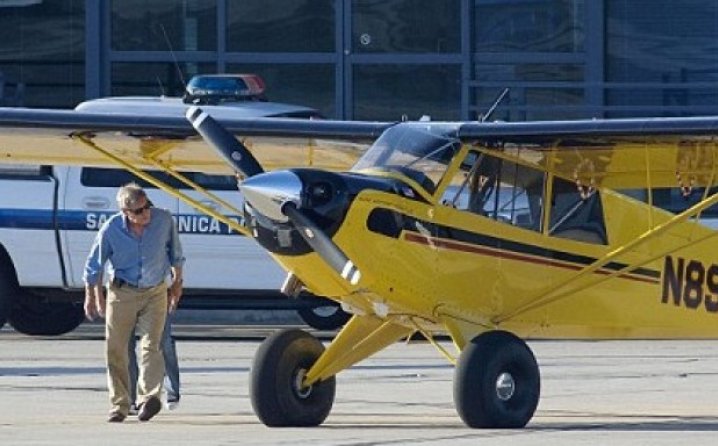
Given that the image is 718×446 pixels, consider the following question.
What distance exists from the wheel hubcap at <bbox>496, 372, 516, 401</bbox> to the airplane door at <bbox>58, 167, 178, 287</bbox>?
355 inches

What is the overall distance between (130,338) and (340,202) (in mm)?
2013

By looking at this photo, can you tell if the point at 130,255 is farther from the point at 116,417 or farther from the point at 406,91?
the point at 406,91

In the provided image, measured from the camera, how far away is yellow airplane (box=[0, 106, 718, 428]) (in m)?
13.1

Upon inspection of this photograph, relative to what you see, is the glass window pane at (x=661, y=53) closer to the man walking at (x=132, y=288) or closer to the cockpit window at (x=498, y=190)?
the cockpit window at (x=498, y=190)

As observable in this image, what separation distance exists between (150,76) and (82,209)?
278 inches

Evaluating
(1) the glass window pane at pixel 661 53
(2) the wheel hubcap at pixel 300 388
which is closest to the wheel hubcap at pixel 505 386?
(2) the wheel hubcap at pixel 300 388

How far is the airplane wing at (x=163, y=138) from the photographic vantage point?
50.7 feet

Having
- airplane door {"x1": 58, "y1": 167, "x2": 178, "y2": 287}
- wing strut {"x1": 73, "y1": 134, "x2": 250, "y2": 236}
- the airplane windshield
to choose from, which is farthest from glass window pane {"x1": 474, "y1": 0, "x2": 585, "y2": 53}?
the airplane windshield

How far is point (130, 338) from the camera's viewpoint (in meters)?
14.1

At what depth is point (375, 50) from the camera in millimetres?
28656

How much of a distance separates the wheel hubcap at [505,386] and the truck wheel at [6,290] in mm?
9480

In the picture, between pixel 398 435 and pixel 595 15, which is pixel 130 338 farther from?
pixel 595 15

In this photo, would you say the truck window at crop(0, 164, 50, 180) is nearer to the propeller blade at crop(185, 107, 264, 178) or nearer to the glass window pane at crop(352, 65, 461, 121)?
the glass window pane at crop(352, 65, 461, 121)

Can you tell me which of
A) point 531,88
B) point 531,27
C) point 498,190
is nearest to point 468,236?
point 498,190
